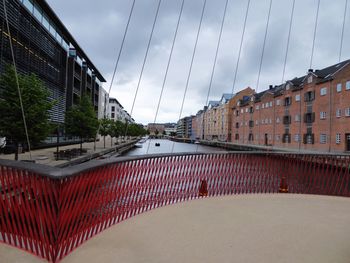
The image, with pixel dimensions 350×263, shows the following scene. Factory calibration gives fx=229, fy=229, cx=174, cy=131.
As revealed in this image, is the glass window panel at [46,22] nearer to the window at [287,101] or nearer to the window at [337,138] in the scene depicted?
the window at [337,138]

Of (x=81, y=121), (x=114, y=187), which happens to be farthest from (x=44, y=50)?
(x=114, y=187)

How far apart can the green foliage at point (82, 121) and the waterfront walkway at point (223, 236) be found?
24.3m

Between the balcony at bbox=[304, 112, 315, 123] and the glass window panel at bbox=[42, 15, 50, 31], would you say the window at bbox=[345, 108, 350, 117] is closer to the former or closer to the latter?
the balcony at bbox=[304, 112, 315, 123]

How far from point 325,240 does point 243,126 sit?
6184 centimetres

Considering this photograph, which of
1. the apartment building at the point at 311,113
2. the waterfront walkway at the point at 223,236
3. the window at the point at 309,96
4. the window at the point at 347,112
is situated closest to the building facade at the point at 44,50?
the waterfront walkway at the point at 223,236

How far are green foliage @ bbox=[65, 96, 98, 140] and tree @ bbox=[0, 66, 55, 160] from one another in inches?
462

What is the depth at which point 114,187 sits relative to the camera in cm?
432

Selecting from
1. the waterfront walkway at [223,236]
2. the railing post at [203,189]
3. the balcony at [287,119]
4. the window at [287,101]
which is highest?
the window at [287,101]

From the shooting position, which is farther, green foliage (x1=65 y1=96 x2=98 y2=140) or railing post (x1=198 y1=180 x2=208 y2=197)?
green foliage (x1=65 y1=96 x2=98 y2=140)

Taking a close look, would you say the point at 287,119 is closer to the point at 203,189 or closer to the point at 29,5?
the point at 203,189

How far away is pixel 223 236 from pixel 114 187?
215cm

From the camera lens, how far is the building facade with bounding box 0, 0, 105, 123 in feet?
70.0

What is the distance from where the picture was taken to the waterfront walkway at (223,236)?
3203mm

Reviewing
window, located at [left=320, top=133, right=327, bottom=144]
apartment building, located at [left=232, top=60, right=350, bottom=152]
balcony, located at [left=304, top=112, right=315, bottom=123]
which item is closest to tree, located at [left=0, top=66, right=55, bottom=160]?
apartment building, located at [left=232, top=60, right=350, bottom=152]
